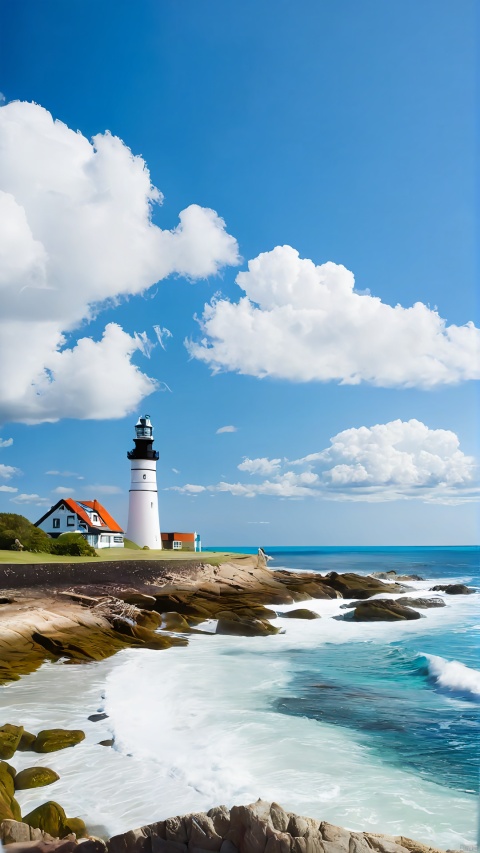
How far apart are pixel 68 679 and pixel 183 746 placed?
3.84 m

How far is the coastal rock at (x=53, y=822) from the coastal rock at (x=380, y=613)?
15.8 m

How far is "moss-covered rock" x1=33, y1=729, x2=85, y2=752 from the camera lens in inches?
275

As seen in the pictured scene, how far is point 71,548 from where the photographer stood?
24828 mm

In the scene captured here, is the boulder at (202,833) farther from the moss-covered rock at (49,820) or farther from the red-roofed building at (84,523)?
the red-roofed building at (84,523)

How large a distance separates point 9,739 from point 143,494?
26.9 meters

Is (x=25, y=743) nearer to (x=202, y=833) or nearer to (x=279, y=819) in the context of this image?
(x=202, y=833)

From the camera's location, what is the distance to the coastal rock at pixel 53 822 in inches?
193

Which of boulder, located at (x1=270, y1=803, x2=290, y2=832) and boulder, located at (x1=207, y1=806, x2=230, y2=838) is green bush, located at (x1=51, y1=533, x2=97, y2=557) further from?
boulder, located at (x1=270, y1=803, x2=290, y2=832)

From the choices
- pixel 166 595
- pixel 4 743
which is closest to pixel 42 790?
pixel 4 743

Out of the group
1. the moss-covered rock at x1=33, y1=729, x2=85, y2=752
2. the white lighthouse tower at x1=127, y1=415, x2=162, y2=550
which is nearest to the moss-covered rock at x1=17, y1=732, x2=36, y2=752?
the moss-covered rock at x1=33, y1=729, x2=85, y2=752

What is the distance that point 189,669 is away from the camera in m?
11.7

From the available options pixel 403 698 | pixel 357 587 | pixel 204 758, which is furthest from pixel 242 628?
pixel 357 587

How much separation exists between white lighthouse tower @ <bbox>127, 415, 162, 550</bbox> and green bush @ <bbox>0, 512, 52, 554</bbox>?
28.7ft

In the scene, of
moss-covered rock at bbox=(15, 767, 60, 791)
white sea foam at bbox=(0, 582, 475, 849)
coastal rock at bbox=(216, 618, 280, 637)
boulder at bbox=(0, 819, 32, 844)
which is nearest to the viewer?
boulder at bbox=(0, 819, 32, 844)
